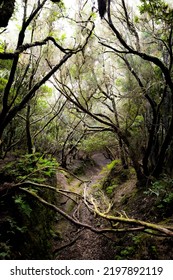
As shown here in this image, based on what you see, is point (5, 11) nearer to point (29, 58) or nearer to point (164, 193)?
point (29, 58)

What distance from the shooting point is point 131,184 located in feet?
38.7

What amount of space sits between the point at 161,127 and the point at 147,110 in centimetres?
104

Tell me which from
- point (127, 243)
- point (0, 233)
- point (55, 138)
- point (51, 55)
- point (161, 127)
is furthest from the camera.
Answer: point (55, 138)

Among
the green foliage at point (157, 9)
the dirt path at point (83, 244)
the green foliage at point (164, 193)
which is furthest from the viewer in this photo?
the dirt path at point (83, 244)

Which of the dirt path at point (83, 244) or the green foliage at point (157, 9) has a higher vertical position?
the green foliage at point (157, 9)

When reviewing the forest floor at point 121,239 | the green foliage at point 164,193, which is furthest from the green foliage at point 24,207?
the green foliage at point 164,193

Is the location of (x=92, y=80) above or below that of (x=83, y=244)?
above

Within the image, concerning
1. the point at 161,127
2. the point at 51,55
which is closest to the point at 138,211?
the point at 161,127

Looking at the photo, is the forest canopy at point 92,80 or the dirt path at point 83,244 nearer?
the forest canopy at point 92,80

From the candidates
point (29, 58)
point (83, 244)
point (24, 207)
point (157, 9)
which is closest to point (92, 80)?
point (29, 58)

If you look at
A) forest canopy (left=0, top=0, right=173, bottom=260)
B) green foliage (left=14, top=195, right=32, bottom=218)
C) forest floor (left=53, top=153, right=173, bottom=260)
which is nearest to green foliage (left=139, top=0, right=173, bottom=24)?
forest canopy (left=0, top=0, right=173, bottom=260)

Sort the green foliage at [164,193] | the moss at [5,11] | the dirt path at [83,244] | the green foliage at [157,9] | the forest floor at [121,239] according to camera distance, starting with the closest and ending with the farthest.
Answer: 1. the moss at [5,11]
2. the forest floor at [121,239]
3. the green foliage at [157,9]
4. the green foliage at [164,193]
5. the dirt path at [83,244]

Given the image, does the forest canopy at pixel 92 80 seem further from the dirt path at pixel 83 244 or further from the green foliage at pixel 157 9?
the dirt path at pixel 83 244

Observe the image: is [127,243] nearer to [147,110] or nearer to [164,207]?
[164,207]
